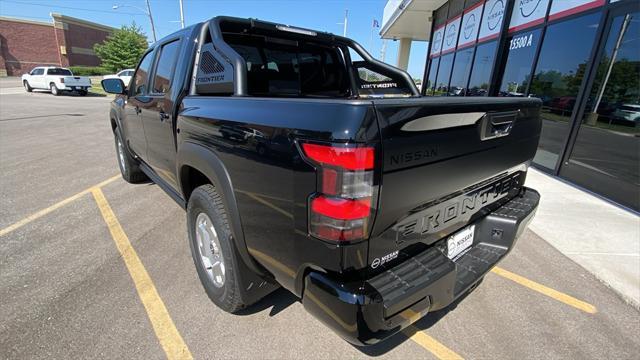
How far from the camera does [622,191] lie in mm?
4906

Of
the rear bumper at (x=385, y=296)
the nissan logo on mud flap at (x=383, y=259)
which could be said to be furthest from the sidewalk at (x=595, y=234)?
the nissan logo on mud flap at (x=383, y=259)

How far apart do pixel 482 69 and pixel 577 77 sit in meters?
4.15

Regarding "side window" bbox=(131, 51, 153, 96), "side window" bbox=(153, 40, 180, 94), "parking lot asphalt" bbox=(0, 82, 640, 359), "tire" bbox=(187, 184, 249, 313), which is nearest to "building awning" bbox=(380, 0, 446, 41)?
"side window" bbox=(131, 51, 153, 96)

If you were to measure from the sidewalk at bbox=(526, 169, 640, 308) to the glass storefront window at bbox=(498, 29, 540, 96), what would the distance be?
11.7ft

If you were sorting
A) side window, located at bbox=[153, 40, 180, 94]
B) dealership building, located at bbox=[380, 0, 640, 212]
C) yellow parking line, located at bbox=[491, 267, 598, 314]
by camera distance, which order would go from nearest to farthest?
yellow parking line, located at bbox=[491, 267, 598, 314]
side window, located at bbox=[153, 40, 180, 94]
dealership building, located at bbox=[380, 0, 640, 212]

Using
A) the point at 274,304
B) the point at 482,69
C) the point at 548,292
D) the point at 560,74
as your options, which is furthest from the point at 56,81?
the point at 548,292

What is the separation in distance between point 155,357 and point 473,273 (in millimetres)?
1995

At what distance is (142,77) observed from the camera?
12.5ft

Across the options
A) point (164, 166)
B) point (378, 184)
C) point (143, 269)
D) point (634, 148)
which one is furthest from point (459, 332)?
point (634, 148)

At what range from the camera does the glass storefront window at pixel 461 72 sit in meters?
11.0

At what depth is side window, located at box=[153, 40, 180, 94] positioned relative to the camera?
2.91 m

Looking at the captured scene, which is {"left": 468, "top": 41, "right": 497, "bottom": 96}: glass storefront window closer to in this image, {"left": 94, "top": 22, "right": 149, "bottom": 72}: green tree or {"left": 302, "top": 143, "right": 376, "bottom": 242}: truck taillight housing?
{"left": 302, "top": 143, "right": 376, "bottom": 242}: truck taillight housing

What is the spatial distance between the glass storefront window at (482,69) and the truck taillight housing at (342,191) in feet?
31.8

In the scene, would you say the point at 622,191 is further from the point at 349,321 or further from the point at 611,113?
the point at 349,321
